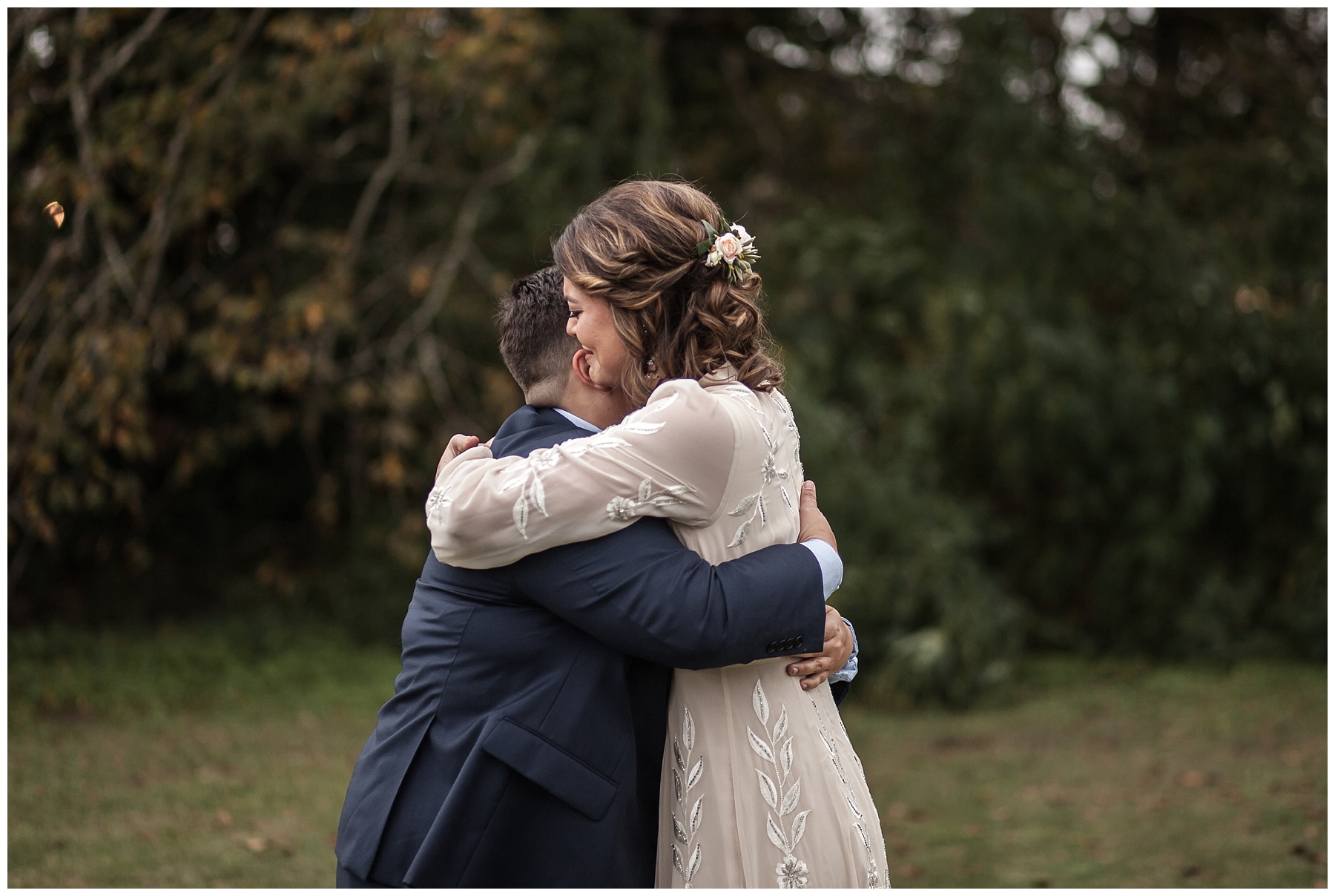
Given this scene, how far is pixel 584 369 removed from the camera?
2.05 m

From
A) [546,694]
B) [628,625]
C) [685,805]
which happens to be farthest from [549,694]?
[685,805]

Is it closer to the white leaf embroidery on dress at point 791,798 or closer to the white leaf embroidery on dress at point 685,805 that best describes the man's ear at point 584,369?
the white leaf embroidery on dress at point 685,805

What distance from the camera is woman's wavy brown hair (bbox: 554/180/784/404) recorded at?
1.99m

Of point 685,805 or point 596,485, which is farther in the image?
point 685,805

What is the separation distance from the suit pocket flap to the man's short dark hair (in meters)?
0.56

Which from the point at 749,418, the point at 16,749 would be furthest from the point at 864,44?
the point at 749,418

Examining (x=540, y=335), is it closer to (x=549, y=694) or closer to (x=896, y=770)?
(x=549, y=694)

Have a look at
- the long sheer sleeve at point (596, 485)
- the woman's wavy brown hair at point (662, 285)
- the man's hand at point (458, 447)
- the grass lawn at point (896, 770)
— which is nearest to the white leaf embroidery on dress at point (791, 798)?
the long sheer sleeve at point (596, 485)

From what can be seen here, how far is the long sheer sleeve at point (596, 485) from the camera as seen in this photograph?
1.82 metres

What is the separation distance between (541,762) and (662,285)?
768 millimetres

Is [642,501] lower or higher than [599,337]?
lower

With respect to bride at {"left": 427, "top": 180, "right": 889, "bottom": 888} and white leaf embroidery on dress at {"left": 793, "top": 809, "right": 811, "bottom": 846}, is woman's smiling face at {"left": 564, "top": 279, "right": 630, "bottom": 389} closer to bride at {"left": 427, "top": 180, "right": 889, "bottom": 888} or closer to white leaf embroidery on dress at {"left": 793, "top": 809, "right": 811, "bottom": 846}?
bride at {"left": 427, "top": 180, "right": 889, "bottom": 888}

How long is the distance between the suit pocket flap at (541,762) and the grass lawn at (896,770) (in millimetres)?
2696

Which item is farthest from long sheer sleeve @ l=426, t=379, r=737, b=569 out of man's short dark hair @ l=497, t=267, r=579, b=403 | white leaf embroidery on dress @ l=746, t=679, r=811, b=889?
white leaf embroidery on dress @ l=746, t=679, r=811, b=889
